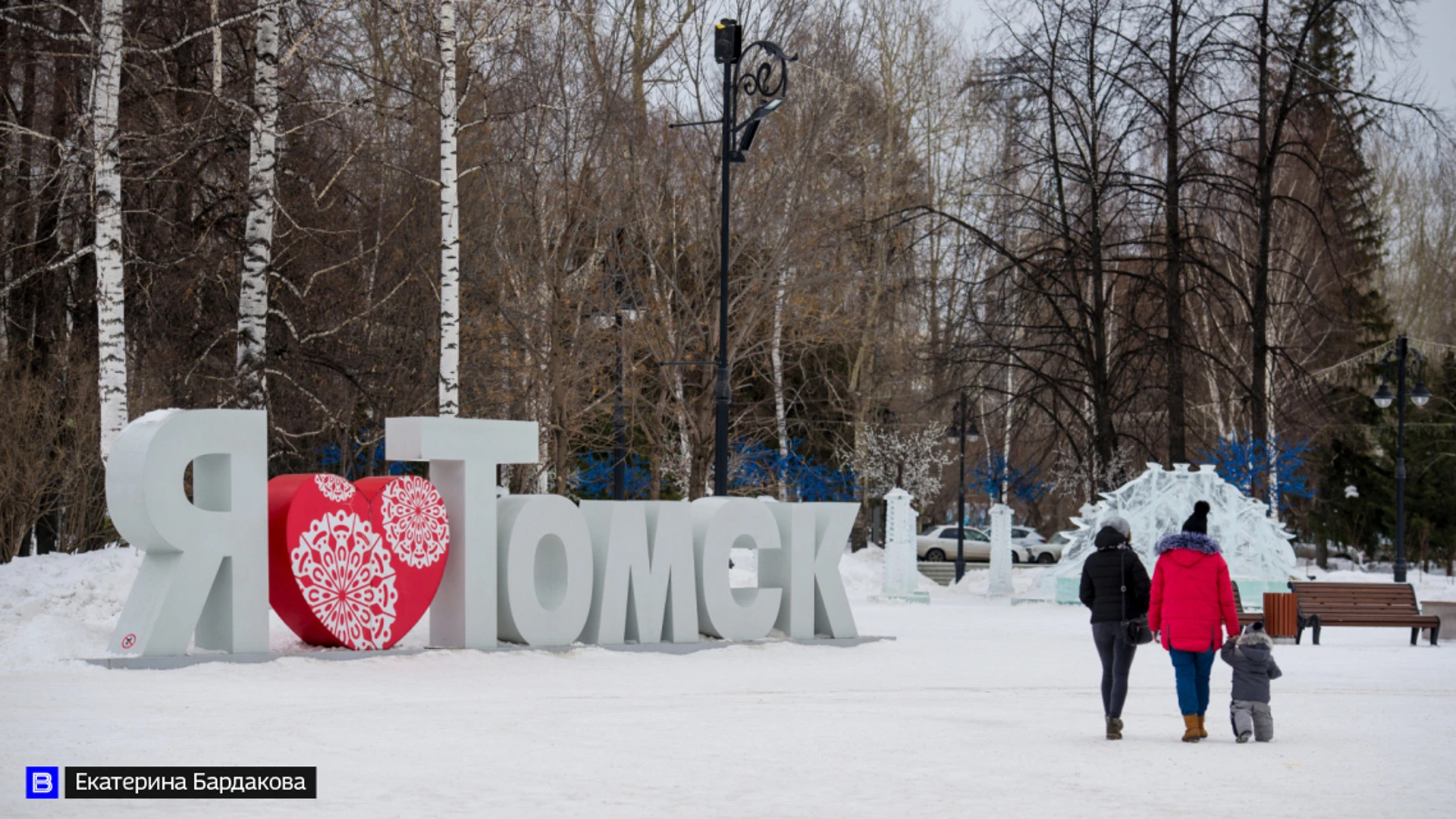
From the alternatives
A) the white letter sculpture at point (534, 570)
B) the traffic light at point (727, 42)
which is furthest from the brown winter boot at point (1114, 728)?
the traffic light at point (727, 42)

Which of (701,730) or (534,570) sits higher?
(534,570)

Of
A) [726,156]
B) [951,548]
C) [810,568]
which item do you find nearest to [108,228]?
[726,156]

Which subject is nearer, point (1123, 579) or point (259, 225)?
point (1123, 579)

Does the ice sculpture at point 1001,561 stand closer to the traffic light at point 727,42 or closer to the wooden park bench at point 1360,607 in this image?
the wooden park bench at point 1360,607

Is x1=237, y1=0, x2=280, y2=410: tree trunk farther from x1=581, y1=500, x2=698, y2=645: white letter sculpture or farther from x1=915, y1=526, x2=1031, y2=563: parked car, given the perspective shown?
x1=915, y1=526, x2=1031, y2=563: parked car

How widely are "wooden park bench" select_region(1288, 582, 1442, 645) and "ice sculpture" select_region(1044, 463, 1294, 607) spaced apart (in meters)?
4.02

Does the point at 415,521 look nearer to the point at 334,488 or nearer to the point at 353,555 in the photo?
the point at 353,555

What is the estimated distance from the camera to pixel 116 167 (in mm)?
16234

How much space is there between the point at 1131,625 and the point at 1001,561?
66.4 feet

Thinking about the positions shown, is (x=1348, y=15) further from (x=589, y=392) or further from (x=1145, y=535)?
(x=589, y=392)

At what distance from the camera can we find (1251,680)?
9891 millimetres

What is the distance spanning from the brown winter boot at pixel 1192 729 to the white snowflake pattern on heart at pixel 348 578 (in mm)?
7463

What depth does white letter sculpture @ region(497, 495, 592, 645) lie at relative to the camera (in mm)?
14836

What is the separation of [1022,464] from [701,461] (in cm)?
1784
